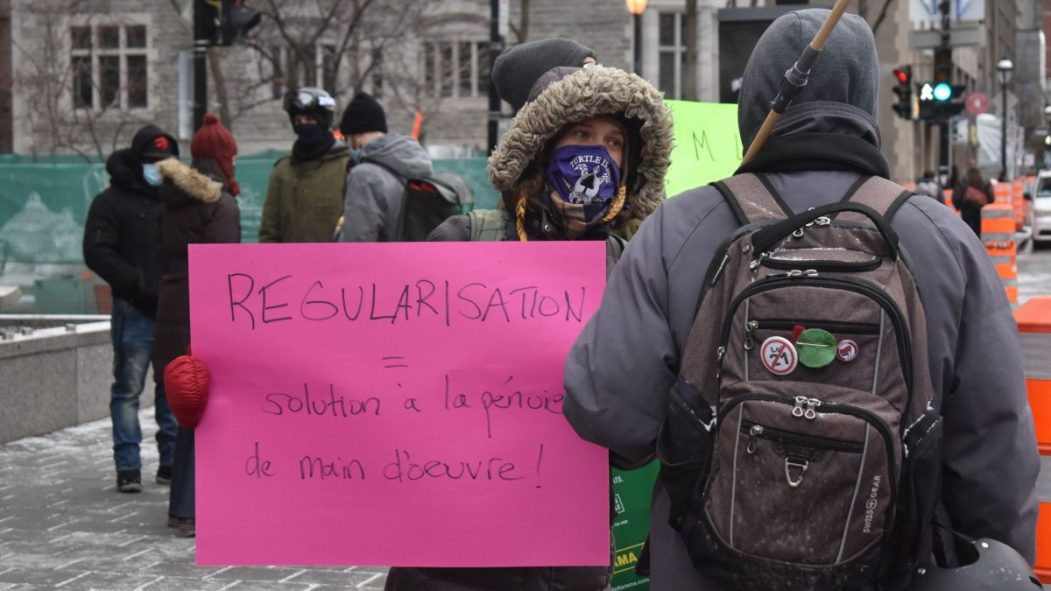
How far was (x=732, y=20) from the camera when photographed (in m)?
9.88

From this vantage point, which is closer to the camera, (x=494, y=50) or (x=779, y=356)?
(x=779, y=356)

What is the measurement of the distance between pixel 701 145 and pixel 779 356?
11.5 ft

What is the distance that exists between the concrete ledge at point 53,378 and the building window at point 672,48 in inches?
1306

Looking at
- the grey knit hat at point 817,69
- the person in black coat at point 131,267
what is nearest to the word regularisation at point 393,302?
the grey knit hat at point 817,69

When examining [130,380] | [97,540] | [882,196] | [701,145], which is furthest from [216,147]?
[882,196]

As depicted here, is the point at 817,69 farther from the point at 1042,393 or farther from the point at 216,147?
the point at 216,147

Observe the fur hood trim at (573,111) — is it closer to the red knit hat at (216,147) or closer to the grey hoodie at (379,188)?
the grey hoodie at (379,188)

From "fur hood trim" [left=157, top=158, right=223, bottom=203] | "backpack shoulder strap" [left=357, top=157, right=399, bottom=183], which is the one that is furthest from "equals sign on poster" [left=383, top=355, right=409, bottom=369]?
"fur hood trim" [left=157, top=158, right=223, bottom=203]

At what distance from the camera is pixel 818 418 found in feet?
7.65

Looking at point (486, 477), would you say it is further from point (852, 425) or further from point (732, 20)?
point (732, 20)

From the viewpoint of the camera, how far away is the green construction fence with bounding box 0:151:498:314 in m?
16.6

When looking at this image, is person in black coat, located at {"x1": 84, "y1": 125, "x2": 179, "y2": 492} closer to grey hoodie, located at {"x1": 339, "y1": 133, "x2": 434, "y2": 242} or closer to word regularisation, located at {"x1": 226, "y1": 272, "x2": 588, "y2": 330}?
grey hoodie, located at {"x1": 339, "y1": 133, "x2": 434, "y2": 242}

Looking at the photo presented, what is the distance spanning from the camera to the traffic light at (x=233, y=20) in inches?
437

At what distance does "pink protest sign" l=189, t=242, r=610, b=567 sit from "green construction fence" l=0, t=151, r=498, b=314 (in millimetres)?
13363
